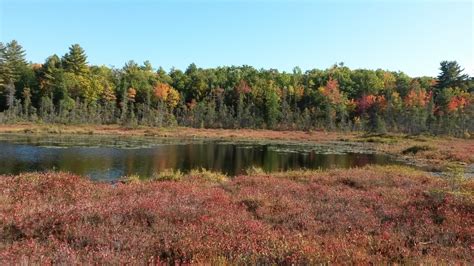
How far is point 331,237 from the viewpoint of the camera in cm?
860

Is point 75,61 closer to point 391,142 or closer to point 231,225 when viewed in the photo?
point 391,142

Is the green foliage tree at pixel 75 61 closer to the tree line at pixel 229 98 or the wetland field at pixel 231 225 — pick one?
the tree line at pixel 229 98

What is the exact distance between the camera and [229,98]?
457 feet

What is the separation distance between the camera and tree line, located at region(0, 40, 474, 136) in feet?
333

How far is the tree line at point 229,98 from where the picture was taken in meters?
102

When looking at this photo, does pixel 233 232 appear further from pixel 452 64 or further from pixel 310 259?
pixel 452 64

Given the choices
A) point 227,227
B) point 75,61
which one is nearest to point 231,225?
point 227,227

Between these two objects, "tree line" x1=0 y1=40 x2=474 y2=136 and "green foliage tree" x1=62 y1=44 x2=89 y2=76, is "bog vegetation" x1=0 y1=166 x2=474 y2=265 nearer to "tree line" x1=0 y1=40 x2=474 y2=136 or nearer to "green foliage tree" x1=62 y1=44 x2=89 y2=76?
"tree line" x1=0 y1=40 x2=474 y2=136

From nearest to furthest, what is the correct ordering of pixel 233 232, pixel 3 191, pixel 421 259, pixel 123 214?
pixel 421 259 → pixel 233 232 → pixel 123 214 → pixel 3 191

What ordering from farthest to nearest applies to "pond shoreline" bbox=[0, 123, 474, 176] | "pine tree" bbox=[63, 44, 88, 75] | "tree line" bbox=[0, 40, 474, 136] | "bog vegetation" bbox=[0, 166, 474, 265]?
1. "pine tree" bbox=[63, 44, 88, 75]
2. "tree line" bbox=[0, 40, 474, 136]
3. "pond shoreline" bbox=[0, 123, 474, 176]
4. "bog vegetation" bbox=[0, 166, 474, 265]

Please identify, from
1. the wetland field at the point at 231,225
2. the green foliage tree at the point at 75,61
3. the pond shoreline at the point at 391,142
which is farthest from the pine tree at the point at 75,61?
the wetland field at the point at 231,225

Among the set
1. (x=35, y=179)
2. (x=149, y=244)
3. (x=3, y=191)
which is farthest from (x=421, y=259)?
(x=35, y=179)

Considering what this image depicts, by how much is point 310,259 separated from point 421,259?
214cm

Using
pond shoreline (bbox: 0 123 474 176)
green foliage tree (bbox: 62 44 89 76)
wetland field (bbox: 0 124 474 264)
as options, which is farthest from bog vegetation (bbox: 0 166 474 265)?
green foliage tree (bbox: 62 44 89 76)
